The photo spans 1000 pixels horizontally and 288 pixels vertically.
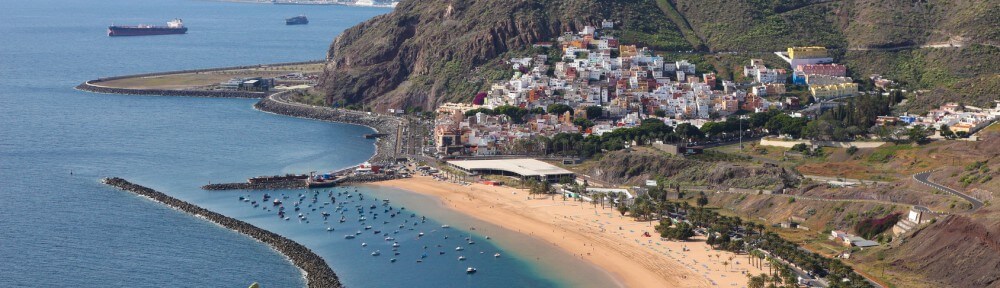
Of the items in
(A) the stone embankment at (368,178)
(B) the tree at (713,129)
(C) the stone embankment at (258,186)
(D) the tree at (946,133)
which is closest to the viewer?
(C) the stone embankment at (258,186)

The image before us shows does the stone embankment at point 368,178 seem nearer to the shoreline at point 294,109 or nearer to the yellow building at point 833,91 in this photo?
the shoreline at point 294,109

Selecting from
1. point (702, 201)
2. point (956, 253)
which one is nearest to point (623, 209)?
point (702, 201)

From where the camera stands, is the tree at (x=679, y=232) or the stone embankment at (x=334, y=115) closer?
the tree at (x=679, y=232)

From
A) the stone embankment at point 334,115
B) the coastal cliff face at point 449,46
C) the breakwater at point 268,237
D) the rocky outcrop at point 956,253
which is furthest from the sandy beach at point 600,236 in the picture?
the coastal cliff face at point 449,46

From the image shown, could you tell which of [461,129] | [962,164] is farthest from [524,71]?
[962,164]

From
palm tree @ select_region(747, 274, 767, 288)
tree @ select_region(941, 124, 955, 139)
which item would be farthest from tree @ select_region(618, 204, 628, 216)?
tree @ select_region(941, 124, 955, 139)

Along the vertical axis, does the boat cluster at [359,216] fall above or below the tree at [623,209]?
below

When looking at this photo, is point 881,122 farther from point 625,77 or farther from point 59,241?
point 59,241
